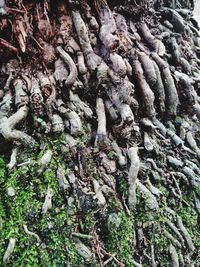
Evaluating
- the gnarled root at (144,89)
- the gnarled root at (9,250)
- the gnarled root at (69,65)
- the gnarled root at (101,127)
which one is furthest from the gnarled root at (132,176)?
the gnarled root at (9,250)

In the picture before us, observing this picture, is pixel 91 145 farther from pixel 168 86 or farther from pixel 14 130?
pixel 168 86

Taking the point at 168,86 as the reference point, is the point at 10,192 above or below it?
below

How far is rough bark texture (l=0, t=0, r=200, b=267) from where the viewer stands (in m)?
1.84

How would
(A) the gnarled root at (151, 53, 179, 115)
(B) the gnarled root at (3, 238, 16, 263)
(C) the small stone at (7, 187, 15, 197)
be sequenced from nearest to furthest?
(B) the gnarled root at (3, 238, 16, 263) → (C) the small stone at (7, 187, 15, 197) → (A) the gnarled root at (151, 53, 179, 115)

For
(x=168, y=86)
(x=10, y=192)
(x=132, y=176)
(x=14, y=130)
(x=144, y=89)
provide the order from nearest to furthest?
1. (x=10, y=192)
2. (x=14, y=130)
3. (x=132, y=176)
4. (x=144, y=89)
5. (x=168, y=86)

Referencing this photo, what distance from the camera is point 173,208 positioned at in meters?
2.32

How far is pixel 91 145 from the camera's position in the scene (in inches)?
84.7

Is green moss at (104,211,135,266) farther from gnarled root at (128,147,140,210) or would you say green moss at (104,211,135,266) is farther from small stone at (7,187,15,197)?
small stone at (7,187,15,197)

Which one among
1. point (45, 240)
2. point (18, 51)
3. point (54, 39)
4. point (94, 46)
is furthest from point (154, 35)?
point (45, 240)

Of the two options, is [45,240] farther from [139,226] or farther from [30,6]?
[30,6]

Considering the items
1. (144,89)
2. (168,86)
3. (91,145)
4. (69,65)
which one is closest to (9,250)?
(91,145)

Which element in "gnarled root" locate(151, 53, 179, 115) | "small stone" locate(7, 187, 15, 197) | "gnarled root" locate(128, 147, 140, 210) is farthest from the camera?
"gnarled root" locate(151, 53, 179, 115)

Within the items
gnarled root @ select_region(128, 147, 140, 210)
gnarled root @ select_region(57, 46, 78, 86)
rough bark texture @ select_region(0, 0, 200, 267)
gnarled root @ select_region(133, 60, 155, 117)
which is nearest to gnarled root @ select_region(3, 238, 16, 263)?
rough bark texture @ select_region(0, 0, 200, 267)

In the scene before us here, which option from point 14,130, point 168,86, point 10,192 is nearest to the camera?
point 10,192
